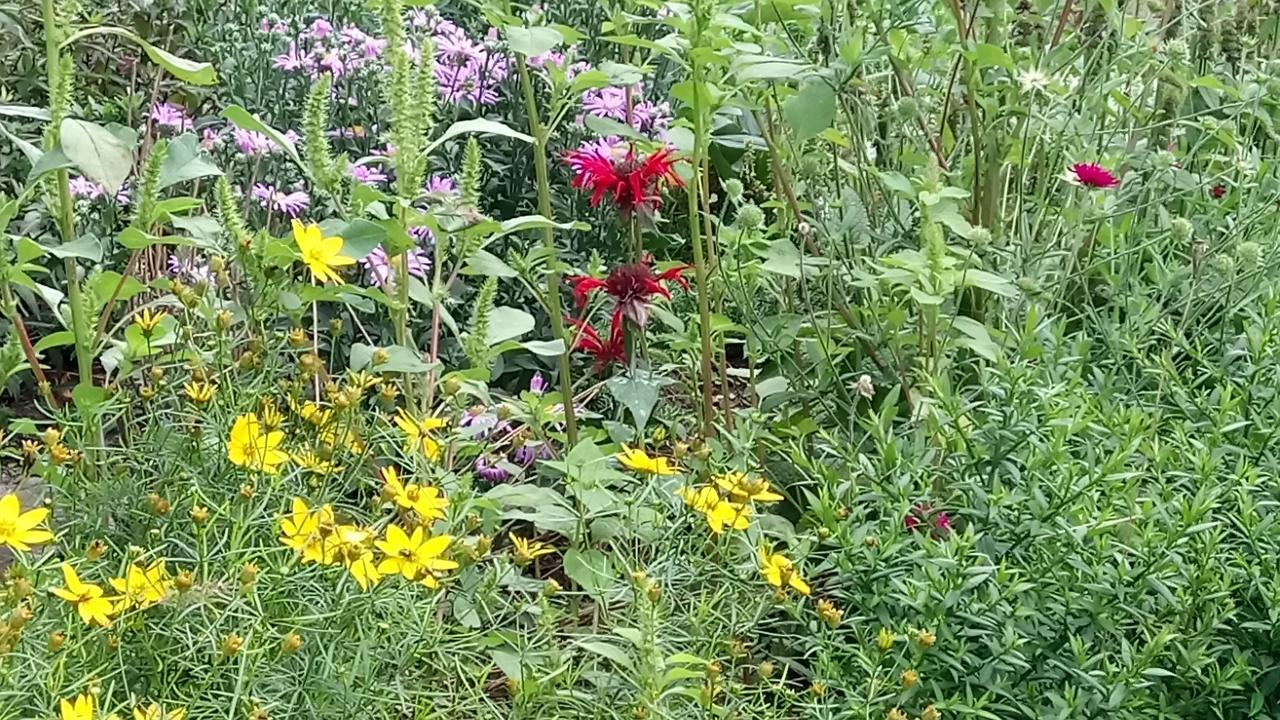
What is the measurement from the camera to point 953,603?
154 centimetres

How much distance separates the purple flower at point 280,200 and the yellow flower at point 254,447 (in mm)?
961

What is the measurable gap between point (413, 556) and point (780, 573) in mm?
397

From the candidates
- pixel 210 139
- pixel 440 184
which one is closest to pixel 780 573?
pixel 440 184

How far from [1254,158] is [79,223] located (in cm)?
218

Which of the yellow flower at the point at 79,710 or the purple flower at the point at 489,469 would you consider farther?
the purple flower at the point at 489,469

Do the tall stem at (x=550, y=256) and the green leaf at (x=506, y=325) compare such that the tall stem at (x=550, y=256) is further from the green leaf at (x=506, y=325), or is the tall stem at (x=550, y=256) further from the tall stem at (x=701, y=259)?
the tall stem at (x=701, y=259)

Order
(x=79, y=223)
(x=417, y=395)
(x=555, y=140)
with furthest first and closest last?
(x=555, y=140) < (x=79, y=223) < (x=417, y=395)

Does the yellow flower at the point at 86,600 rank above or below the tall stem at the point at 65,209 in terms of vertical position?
below

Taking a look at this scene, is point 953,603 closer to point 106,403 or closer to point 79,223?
point 106,403

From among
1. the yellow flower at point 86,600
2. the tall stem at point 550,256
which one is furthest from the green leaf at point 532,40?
the yellow flower at point 86,600

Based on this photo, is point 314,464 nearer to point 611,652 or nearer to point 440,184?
point 611,652

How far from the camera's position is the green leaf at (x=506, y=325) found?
1.94 metres

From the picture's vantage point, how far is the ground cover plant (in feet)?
4.73

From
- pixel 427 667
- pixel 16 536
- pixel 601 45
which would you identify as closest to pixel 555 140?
pixel 601 45
